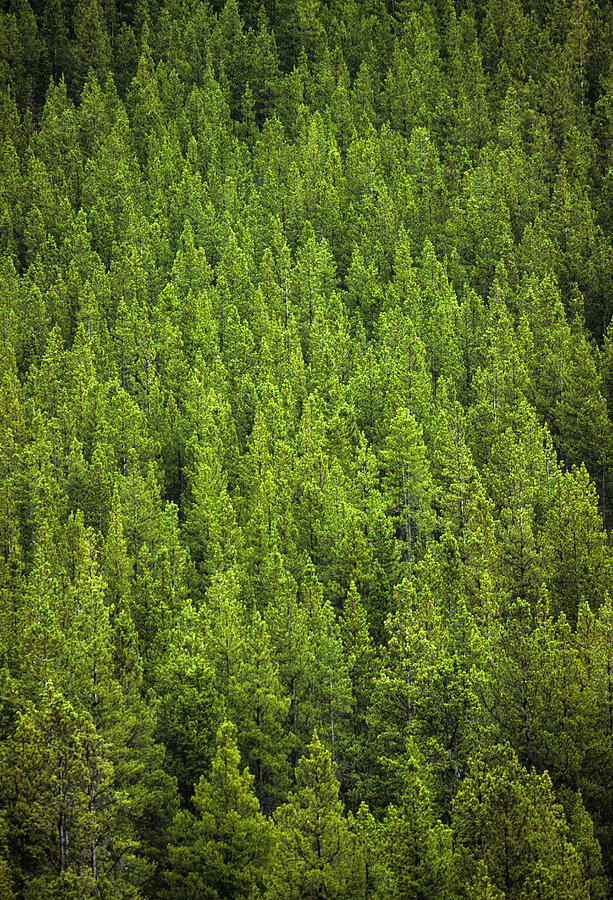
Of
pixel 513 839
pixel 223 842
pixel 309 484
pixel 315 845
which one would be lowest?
pixel 223 842

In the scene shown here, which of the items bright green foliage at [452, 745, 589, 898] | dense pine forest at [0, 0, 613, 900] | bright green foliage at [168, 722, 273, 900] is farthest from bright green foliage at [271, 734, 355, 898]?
bright green foliage at [452, 745, 589, 898]

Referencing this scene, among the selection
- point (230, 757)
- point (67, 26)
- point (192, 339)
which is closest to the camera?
point (230, 757)

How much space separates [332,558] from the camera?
4481 centimetres

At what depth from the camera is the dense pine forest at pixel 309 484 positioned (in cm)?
2973

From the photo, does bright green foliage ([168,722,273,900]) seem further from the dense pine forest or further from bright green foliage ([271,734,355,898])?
bright green foliage ([271,734,355,898])

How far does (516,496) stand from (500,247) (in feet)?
110

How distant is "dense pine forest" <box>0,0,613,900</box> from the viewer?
29734 mm

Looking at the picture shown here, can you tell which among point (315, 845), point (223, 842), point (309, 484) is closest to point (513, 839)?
point (315, 845)

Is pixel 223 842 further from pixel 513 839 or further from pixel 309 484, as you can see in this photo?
pixel 309 484

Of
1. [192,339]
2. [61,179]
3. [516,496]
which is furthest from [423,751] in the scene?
[61,179]

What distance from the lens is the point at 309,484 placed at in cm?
4603

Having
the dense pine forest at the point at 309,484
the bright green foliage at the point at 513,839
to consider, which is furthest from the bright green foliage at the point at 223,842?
the bright green foliage at the point at 513,839

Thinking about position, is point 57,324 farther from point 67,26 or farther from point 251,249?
point 67,26

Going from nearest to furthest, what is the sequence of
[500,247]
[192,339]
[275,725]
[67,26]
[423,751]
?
[423,751]
[275,725]
[192,339]
[500,247]
[67,26]
